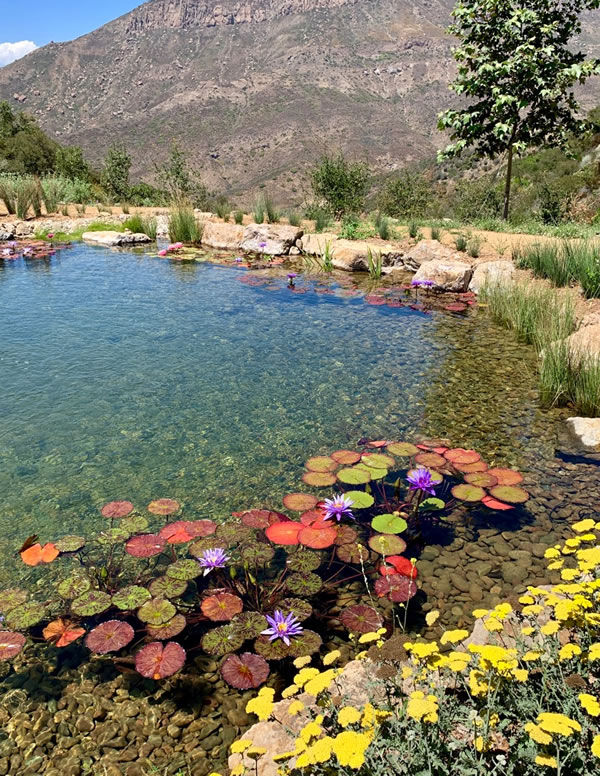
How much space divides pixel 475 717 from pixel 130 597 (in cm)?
145

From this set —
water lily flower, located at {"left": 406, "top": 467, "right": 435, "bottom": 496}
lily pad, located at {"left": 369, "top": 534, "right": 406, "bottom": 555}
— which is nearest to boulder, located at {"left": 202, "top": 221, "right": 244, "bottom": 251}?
water lily flower, located at {"left": 406, "top": 467, "right": 435, "bottom": 496}

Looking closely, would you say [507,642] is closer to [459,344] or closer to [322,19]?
[459,344]

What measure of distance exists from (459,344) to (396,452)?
8.21 feet

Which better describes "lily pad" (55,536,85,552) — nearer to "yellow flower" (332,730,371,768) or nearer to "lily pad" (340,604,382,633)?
"lily pad" (340,604,382,633)

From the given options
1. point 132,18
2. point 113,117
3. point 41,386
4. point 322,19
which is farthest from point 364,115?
point 41,386

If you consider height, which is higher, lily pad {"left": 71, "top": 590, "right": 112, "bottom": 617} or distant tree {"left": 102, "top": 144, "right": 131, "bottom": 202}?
distant tree {"left": 102, "top": 144, "right": 131, "bottom": 202}

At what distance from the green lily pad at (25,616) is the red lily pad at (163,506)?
701 millimetres

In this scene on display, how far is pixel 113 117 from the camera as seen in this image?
93.3m

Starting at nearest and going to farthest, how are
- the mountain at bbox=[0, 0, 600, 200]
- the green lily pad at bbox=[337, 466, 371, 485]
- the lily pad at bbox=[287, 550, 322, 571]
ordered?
the lily pad at bbox=[287, 550, 322, 571]
the green lily pad at bbox=[337, 466, 371, 485]
the mountain at bbox=[0, 0, 600, 200]

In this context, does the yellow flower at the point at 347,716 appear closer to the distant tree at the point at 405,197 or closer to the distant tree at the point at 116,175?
the distant tree at the point at 405,197

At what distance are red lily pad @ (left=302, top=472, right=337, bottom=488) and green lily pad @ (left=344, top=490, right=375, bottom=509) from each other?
15cm

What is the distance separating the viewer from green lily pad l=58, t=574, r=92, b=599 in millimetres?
2154

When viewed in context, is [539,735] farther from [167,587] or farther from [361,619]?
[167,587]

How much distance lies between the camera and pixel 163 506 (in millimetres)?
2719
